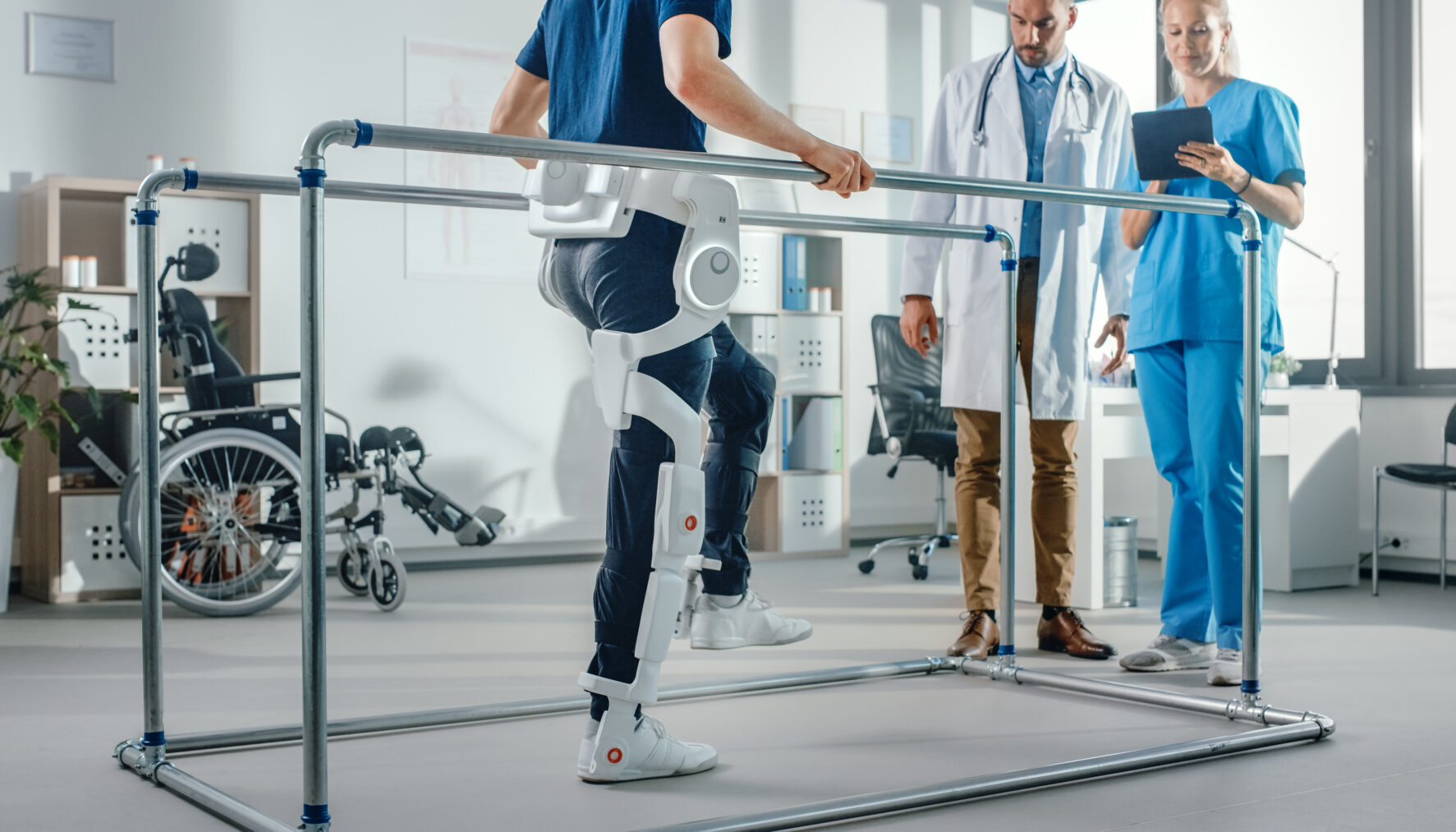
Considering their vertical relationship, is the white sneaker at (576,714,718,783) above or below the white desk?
below

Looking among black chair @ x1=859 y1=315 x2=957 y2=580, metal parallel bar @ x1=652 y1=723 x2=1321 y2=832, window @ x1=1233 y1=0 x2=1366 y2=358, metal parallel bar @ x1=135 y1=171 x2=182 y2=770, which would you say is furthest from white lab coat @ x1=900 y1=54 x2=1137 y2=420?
window @ x1=1233 y1=0 x2=1366 y2=358

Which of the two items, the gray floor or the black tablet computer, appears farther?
the black tablet computer

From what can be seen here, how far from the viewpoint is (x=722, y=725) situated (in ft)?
7.76

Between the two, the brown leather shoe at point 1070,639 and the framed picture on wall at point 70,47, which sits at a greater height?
the framed picture on wall at point 70,47

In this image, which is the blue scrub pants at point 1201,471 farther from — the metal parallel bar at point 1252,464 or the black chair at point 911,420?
the black chair at point 911,420

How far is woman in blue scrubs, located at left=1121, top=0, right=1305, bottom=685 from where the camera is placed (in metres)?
2.72

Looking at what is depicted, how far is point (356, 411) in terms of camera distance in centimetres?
480

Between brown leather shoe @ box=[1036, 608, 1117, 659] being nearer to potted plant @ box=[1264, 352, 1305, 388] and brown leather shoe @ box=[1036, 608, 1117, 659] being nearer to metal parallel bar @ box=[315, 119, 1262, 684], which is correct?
metal parallel bar @ box=[315, 119, 1262, 684]

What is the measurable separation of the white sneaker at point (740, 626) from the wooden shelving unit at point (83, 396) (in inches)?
97.7

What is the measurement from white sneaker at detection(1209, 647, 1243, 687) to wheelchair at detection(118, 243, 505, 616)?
6.99 ft

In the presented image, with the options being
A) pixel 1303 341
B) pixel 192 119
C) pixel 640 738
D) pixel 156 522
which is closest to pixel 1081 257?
pixel 640 738

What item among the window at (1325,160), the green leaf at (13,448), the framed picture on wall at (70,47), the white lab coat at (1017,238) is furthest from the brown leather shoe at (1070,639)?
the framed picture on wall at (70,47)

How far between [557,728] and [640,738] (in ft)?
1.49

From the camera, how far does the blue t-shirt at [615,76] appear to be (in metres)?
1.80
